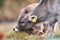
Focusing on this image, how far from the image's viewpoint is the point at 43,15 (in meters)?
6.78

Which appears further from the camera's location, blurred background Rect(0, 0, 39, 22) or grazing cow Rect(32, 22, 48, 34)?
blurred background Rect(0, 0, 39, 22)

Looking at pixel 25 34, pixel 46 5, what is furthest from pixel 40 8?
pixel 25 34

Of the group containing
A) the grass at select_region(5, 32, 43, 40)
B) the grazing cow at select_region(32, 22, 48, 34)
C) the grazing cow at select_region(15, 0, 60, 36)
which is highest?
the grazing cow at select_region(15, 0, 60, 36)

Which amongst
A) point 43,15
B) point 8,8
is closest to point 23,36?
point 43,15

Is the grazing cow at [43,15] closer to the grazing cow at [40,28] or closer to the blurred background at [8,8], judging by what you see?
the grazing cow at [40,28]

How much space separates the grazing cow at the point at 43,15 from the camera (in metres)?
6.60

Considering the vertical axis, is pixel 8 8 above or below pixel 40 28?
above

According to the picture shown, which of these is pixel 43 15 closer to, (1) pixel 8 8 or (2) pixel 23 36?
(2) pixel 23 36

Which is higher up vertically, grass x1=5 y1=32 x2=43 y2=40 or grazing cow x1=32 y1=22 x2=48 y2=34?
grazing cow x1=32 y1=22 x2=48 y2=34

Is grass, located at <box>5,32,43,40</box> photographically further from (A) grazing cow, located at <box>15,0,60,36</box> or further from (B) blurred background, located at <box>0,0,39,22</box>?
(B) blurred background, located at <box>0,0,39,22</box>

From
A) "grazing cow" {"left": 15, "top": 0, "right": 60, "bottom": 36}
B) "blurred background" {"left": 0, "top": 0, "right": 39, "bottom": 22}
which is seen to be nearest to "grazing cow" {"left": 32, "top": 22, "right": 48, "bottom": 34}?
"grazing cow" {"left": 15, "top": 0, "right": 60, "bottom": 36}

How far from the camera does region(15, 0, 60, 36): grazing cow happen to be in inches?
260

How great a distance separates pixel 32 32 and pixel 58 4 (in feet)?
2.12

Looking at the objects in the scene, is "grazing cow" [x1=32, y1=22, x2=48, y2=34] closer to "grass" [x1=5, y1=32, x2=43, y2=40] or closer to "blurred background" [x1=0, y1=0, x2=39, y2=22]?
"grass" [x1=5, y1=32, x2=43, y2=40]
